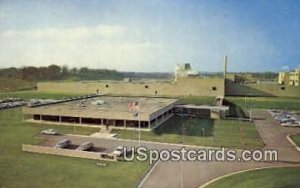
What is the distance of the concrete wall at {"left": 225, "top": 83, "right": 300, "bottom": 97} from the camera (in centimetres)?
581

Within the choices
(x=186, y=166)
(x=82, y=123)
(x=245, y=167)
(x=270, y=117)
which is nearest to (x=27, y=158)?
(x=82, y=123)

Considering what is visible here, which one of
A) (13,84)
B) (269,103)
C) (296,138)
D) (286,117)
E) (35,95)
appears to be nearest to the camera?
(296,138)

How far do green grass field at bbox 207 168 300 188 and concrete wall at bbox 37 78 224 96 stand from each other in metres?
1.97

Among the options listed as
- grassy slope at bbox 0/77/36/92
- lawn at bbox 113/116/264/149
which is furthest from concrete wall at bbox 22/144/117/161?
grassy slope at bbox 0/77/36/92

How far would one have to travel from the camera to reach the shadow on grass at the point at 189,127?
20.3 feet

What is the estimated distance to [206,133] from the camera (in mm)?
6152

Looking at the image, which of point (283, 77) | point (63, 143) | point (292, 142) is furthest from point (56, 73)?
point (292, 142)

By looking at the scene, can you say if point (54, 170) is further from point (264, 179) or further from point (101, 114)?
point (264, 179)

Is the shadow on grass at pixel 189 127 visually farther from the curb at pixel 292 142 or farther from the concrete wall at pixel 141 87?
the curb at pixel 292 142

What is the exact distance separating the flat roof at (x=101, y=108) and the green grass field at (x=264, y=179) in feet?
6.90

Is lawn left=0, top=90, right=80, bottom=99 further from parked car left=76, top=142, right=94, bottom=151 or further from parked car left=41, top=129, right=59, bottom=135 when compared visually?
parked car left=76, top=142, right=94, bottom=151

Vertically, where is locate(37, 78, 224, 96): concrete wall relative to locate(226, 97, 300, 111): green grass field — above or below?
above

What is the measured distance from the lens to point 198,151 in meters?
5.66

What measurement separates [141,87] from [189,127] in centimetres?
143
